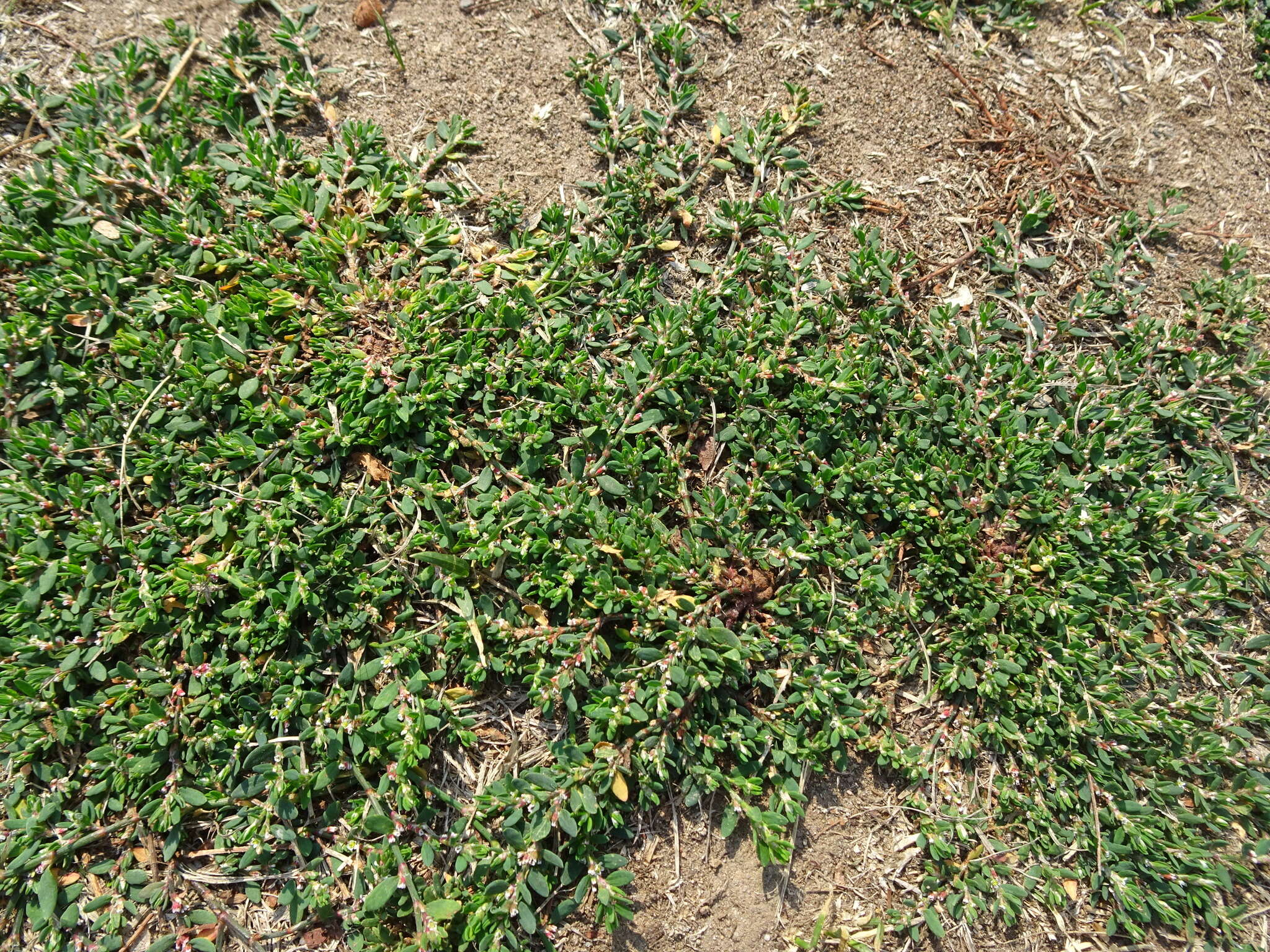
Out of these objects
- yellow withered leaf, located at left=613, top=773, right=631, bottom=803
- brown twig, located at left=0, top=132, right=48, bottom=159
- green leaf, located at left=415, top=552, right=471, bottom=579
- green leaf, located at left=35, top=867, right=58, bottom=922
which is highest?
brown twig, located at left=0, top=132, right=48, bottom=159

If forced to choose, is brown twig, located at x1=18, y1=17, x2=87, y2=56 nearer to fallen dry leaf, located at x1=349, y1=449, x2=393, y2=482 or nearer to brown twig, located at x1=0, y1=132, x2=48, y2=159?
brown twig, located at x1=0, y1=132, x2=48, y2=159

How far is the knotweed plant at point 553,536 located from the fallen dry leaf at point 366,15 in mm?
297

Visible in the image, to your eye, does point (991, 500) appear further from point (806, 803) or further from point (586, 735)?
point (586, 735)

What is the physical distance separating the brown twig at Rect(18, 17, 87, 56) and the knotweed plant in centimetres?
23

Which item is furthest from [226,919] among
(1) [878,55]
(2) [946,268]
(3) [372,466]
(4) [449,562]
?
(1) [878,55]

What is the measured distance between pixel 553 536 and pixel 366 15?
2753mm

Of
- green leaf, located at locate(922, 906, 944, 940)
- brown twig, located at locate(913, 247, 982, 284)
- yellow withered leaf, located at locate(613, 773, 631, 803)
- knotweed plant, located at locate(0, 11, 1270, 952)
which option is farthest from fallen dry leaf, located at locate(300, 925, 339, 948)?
brown twig, located at locate(913, 247, 982, 284)

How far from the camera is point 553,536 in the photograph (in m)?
3.09

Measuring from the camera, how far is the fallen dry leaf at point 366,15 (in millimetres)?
3688

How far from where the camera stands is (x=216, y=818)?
2879 millimetres

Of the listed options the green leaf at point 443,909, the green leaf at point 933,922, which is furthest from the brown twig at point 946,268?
the green leaf at point 443,909

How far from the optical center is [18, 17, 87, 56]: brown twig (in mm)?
3510

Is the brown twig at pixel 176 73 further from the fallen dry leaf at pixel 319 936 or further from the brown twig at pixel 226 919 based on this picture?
the fallen dry leaf at pixel 319 936

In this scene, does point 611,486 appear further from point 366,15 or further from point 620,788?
point 366,15
